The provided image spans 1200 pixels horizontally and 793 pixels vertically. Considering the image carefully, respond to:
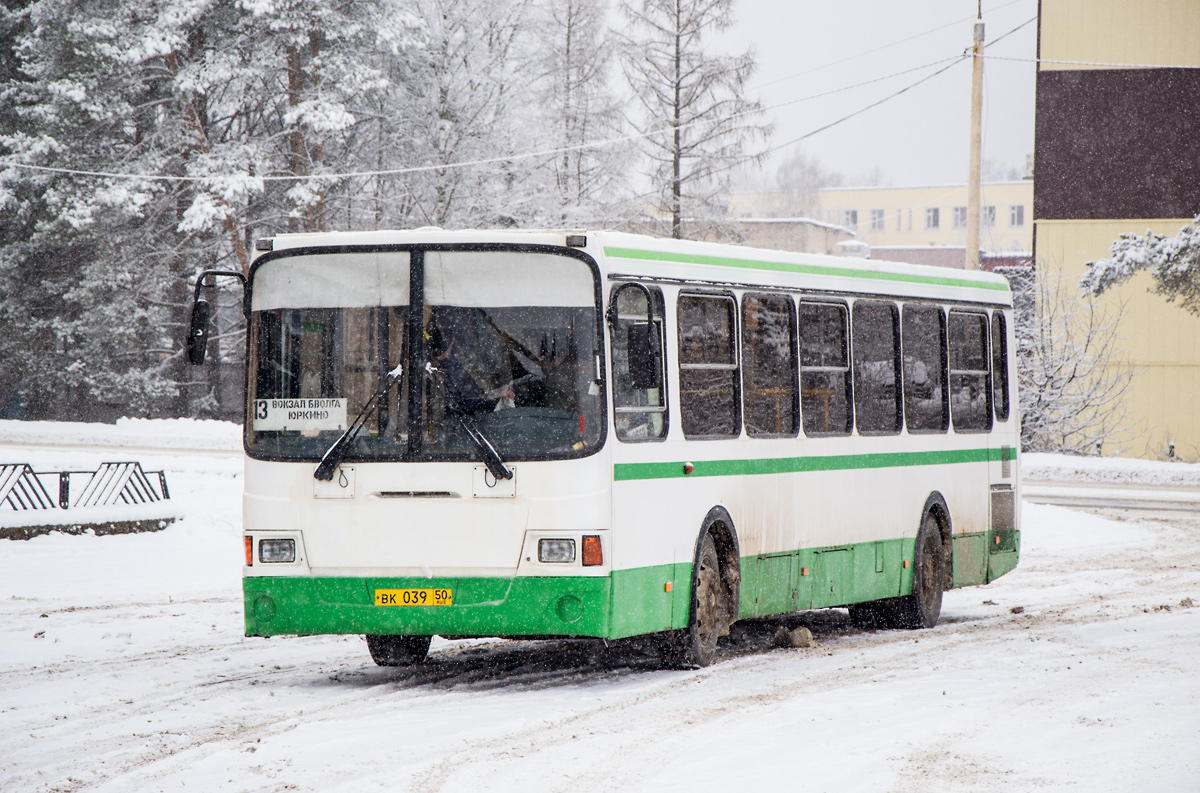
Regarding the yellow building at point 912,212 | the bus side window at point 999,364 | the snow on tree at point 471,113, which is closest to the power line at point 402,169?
the snow on tree at point 471,113

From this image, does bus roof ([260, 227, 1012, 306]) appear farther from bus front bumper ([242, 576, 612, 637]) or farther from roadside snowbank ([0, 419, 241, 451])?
roadside snowbank ([0, 419, 241, 451])

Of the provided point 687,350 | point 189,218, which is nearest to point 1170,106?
point 189,218

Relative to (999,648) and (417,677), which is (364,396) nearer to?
(417,677)

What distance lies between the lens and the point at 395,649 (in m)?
11.1

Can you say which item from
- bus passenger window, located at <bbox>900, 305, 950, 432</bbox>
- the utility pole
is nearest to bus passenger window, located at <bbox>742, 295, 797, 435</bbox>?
bus passenger window, located at <bbox>900, 305, 950, 432</bbox>

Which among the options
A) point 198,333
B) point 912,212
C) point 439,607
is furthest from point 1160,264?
point 912,212

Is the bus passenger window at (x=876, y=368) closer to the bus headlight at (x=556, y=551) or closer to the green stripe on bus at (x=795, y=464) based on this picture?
the green stripe on bus at (x=795, y=464)

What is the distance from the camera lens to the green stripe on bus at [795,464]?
10.2 meters

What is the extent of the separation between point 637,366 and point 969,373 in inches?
239

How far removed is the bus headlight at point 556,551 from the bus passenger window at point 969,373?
586 cm

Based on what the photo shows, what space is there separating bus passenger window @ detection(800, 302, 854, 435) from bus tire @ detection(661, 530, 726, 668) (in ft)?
5.52

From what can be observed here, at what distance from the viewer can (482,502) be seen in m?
9.68

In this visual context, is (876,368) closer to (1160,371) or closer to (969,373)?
(969,373)

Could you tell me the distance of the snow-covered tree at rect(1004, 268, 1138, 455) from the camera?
3859cm
